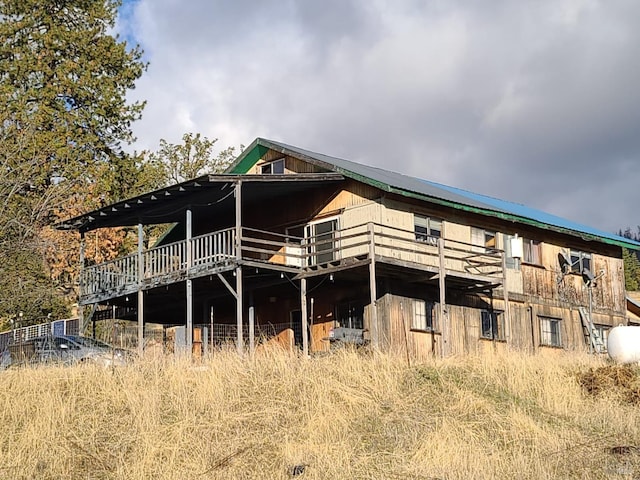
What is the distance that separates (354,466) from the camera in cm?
1518

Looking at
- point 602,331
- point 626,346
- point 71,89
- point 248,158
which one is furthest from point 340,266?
point 71,89

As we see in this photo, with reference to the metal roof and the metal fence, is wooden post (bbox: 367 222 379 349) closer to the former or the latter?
the metal roof

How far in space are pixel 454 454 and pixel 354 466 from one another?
1.73 metres

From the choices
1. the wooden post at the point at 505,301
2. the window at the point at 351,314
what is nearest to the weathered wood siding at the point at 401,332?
the window at the point at 351,314

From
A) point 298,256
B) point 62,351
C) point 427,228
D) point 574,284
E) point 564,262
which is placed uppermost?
point 427,228

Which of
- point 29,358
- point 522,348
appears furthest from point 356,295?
point 29,358

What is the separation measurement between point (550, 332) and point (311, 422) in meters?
18.6

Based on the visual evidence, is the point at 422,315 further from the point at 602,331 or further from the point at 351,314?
the point at 602,331

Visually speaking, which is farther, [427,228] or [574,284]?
[574,284]

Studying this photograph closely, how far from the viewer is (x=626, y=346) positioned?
85.5 feet

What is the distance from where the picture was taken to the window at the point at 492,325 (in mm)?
30891

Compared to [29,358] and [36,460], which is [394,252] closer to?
[29,358]

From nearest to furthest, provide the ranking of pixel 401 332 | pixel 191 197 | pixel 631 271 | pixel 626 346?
pixel 626 346 < pixel 401 332 < pixel 191 197 < pixel 631 271

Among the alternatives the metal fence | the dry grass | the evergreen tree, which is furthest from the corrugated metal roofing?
the evergreen tree
